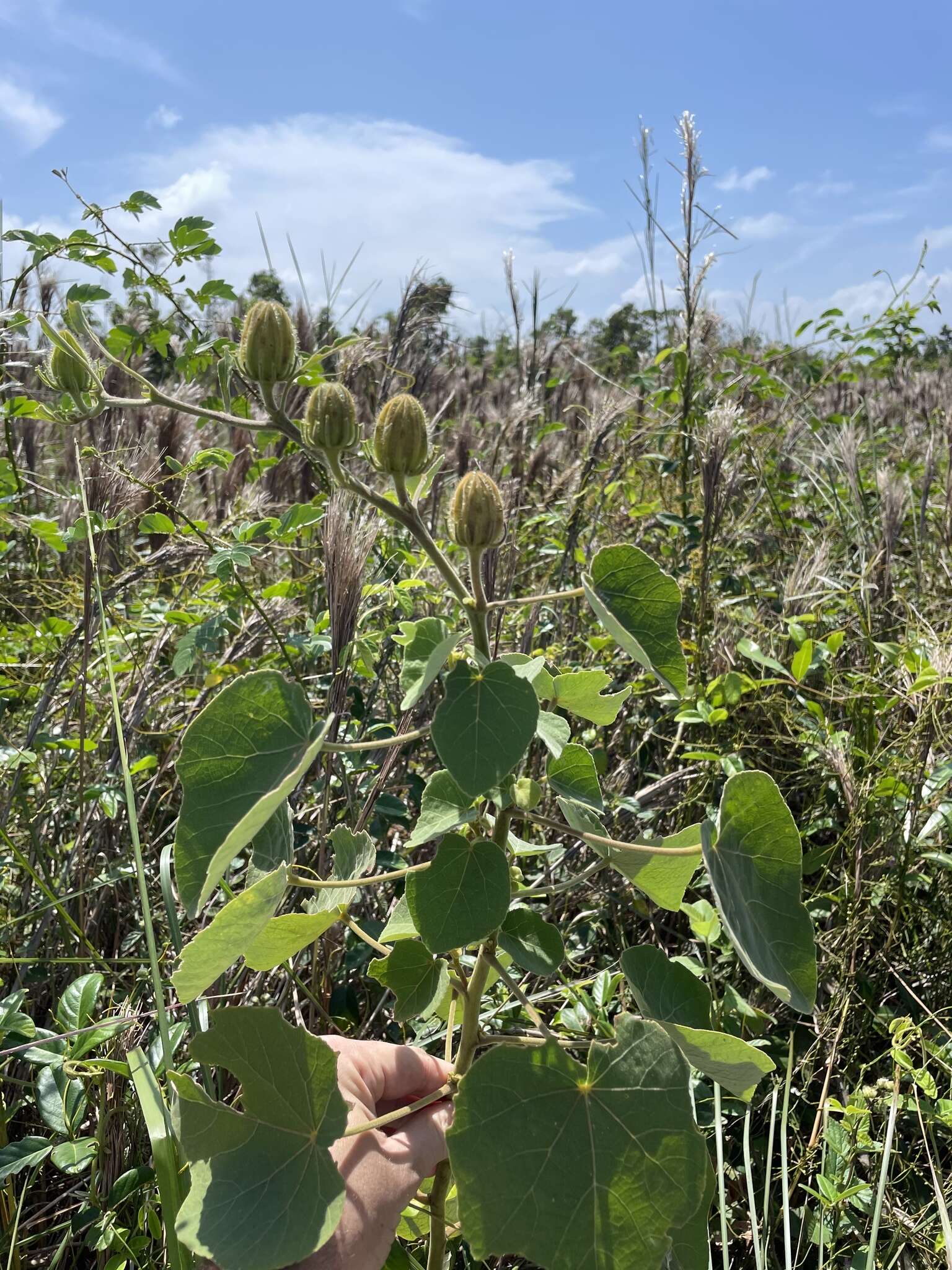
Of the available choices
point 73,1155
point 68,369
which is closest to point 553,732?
point 68,369

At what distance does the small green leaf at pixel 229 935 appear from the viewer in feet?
2.39

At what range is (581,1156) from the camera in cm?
74

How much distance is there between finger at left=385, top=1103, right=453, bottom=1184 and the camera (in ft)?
2.92

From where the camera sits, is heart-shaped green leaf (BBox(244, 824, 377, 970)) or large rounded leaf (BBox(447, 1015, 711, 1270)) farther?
heart-shaped green leaf (BBox(244, 824, 377, 970))

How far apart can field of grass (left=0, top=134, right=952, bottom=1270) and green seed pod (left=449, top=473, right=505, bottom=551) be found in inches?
2.5

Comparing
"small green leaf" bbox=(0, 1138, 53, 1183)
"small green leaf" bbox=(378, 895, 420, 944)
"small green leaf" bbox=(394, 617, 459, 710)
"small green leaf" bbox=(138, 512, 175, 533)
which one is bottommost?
"small green leaf" bbox=(0, 1138, 53, 1183)

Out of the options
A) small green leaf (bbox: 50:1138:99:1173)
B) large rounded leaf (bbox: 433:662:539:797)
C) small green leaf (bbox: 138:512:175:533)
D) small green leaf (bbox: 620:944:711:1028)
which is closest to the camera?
large rounded leaf (bbox: 433:662:539:797)

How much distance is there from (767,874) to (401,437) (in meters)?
0.53

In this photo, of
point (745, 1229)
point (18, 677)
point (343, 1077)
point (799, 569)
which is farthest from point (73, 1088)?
point (799, 569)

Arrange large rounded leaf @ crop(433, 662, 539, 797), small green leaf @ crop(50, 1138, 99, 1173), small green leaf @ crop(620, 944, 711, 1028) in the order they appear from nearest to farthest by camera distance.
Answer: large rounded leaf @ crop(433, 662, 539, 797) → small green leaf @ crop(620, 944, 711, 1028) → small green leaf @ crop(50, 1138, 99, 1173)

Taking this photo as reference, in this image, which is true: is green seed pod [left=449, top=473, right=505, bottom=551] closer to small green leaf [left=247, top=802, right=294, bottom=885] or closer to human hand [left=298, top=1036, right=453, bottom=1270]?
small green leaf [left=247, top=802, right=294, bottom=885]

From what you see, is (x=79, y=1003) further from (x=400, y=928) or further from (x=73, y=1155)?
(x=400, y=928)

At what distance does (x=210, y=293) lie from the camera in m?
2.05

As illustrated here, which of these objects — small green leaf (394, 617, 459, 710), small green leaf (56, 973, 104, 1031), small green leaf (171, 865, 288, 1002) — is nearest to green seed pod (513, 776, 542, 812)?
small green leaf (394, 617, 459, 710)
